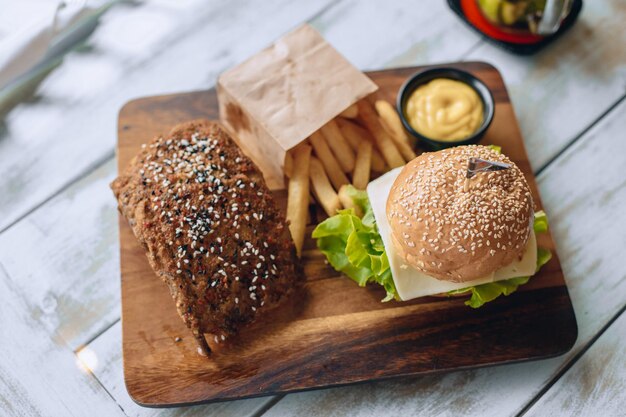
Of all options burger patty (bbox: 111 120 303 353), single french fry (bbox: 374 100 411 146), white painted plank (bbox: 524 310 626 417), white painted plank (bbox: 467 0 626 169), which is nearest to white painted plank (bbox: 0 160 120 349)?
burger patty (bbox: 111 120 303 353)

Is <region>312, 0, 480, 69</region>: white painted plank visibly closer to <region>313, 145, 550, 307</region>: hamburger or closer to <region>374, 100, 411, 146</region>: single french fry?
<region>374, 100, 411, 146</region>: single french fry

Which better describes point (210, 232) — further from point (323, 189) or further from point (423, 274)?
point (423, 274)

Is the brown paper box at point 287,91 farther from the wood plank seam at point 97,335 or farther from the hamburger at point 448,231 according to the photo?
the wood plank seam at point 97,335

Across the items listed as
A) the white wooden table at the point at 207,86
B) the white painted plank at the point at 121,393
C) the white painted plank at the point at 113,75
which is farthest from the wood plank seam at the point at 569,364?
the white painted plank at the point at 113,75

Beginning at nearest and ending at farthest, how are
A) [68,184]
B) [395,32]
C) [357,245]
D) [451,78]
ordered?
[357,245] → [451,78] → [68,184] → [395,32]

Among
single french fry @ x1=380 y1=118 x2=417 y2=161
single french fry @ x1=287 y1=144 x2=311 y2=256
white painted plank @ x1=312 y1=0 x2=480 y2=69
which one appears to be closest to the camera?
single french fry @ x1=287 y1=144 x2=311 y2=256

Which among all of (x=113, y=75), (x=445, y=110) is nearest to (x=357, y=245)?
(x=445, y=110)
